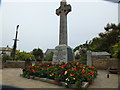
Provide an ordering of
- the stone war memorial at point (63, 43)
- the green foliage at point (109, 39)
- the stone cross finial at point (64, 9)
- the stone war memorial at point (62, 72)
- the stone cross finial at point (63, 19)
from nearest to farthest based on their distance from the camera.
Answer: the stone war memorial at point (62, 72), the stone war memorial at point (63, 43), the stone cross finial at point (63, 19), the stone cross finial at point (64, 9), the green foliage at point (109, 39)

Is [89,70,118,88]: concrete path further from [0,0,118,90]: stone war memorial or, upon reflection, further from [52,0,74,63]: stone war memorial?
[52,0,74,63]: stone war memorial

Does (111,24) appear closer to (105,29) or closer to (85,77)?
(105,29)

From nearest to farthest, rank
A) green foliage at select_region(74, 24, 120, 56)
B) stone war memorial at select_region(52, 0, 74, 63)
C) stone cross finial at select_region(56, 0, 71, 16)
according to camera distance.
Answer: stone war memorial at select_region(52, 0, 74, 63)
stone cross finial at select_region(56, 0, 71, 16)
green foliage at select_region(74, 24, 120, 56)

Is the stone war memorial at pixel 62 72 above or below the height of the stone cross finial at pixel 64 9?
below

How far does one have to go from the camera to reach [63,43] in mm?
8133

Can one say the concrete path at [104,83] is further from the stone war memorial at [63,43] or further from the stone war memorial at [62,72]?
the stone war memorial at [63,43]

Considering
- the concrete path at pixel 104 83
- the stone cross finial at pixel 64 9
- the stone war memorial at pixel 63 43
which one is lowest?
the concrete path at pixel 104 83

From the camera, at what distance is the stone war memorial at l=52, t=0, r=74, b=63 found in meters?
7.48

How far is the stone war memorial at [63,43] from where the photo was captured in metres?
7.48

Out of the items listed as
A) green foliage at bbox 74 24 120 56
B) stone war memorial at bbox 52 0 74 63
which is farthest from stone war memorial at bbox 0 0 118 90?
green foliage at bbox 74 24 120 56

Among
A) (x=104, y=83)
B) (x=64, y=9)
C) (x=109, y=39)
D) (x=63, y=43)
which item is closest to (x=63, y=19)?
(x=64, y=9)

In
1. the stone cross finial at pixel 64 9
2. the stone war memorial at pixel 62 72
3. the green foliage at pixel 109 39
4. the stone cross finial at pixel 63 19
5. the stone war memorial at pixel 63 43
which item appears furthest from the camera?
the green foliage at pixel 109 39

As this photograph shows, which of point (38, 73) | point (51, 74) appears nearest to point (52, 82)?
point (51, 74)

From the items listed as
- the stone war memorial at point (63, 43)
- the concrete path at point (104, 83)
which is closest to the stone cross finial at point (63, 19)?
the stone war memorial at point (63, 43)
